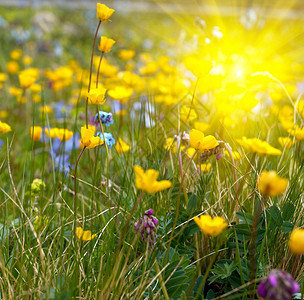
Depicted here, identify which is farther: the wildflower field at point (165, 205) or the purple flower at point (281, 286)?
the wildflower field at point (165, 205)

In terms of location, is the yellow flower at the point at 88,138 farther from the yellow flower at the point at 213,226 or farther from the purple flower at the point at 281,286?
the purple flower at the point at 281,286

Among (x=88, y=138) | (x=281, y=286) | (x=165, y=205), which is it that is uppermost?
(x=88, y=138)

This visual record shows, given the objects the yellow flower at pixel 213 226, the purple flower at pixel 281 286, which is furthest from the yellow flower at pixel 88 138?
the purple flower at pixel 281 286

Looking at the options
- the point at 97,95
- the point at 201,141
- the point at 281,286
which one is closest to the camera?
the point at 281,286

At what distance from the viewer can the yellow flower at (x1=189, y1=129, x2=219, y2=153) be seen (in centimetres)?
99

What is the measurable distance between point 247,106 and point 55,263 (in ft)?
2.70

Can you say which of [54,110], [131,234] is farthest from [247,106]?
[54,110]

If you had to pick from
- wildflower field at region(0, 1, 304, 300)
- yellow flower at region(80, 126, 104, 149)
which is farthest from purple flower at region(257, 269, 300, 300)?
yellow flower at region(80, 126, 104, 149)

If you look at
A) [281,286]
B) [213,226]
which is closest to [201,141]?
[213,226]

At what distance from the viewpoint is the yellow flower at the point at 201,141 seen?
992 mm

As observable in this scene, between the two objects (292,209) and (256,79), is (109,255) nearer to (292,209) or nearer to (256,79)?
(292,209)

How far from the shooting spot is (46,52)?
5293 millimetres

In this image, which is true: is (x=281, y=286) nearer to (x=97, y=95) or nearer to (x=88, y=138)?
(x=88, y=138)

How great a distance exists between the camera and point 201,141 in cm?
100
